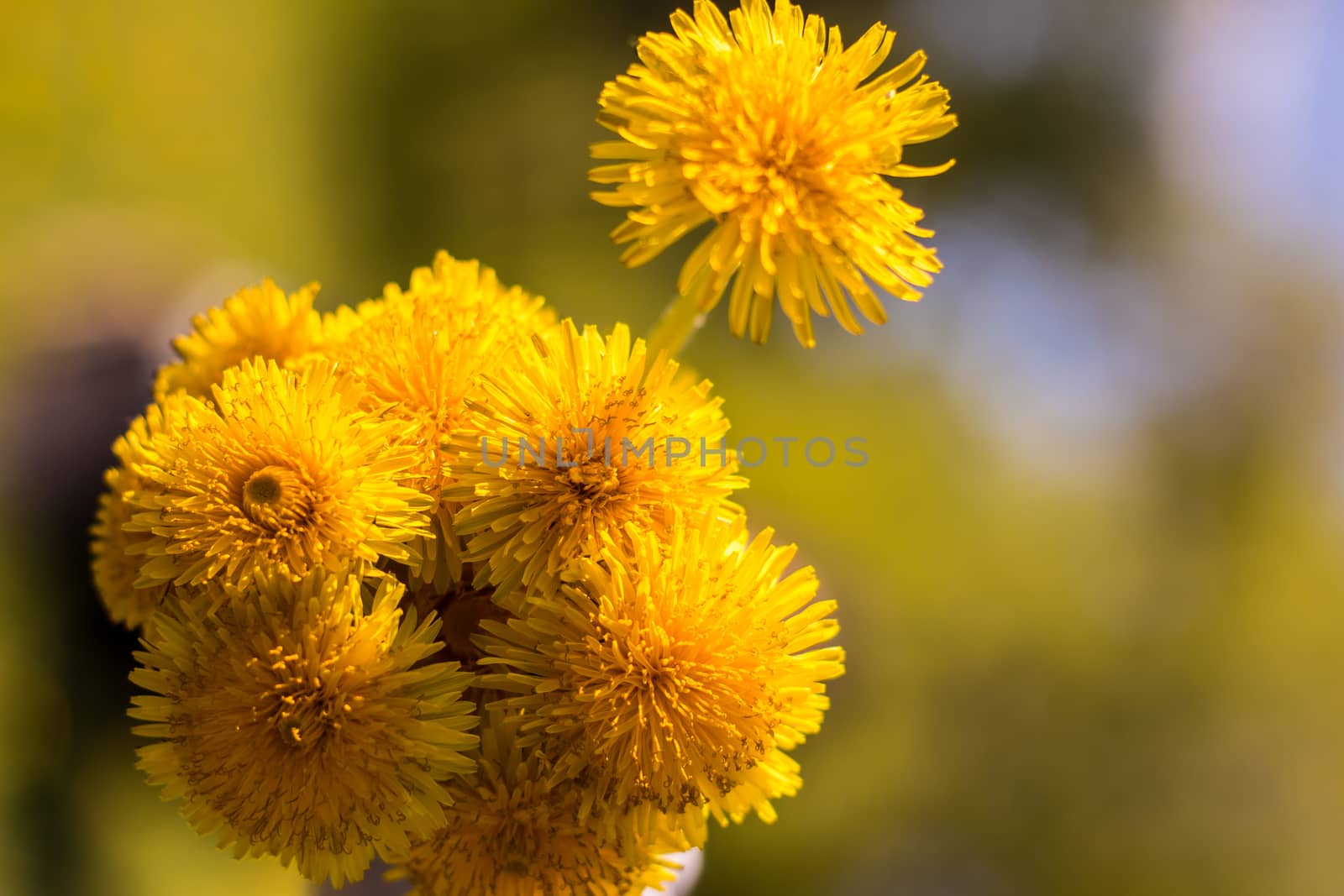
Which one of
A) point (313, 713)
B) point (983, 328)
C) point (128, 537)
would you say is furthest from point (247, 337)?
point (983, 328)

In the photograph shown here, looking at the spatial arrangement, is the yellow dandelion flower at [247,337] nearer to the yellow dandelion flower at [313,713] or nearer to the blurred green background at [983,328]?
the yellow dandelion flower at [313,713]

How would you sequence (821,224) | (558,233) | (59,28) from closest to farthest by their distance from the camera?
(821,224) < (59,28) < (558,233)

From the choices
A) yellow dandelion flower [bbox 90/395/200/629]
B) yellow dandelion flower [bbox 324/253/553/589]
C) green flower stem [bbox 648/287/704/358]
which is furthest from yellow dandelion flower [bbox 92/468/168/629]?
green flower stem [bbox 648/287/704/358]

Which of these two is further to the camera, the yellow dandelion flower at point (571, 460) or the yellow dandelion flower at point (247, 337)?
the yellow dandelion flower at point (247, 337)

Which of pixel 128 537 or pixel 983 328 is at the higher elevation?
pixel 983 328

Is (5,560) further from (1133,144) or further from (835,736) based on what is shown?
(1133,144)

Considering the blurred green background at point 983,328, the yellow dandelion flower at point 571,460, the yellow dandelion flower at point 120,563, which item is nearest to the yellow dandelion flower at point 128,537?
the yellow dandelion flower at point 120,563

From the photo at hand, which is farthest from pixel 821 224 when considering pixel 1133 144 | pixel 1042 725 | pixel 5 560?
pixel 1133 144

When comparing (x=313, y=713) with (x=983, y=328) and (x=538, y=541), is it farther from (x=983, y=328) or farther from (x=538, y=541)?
(x=983, y=328)
